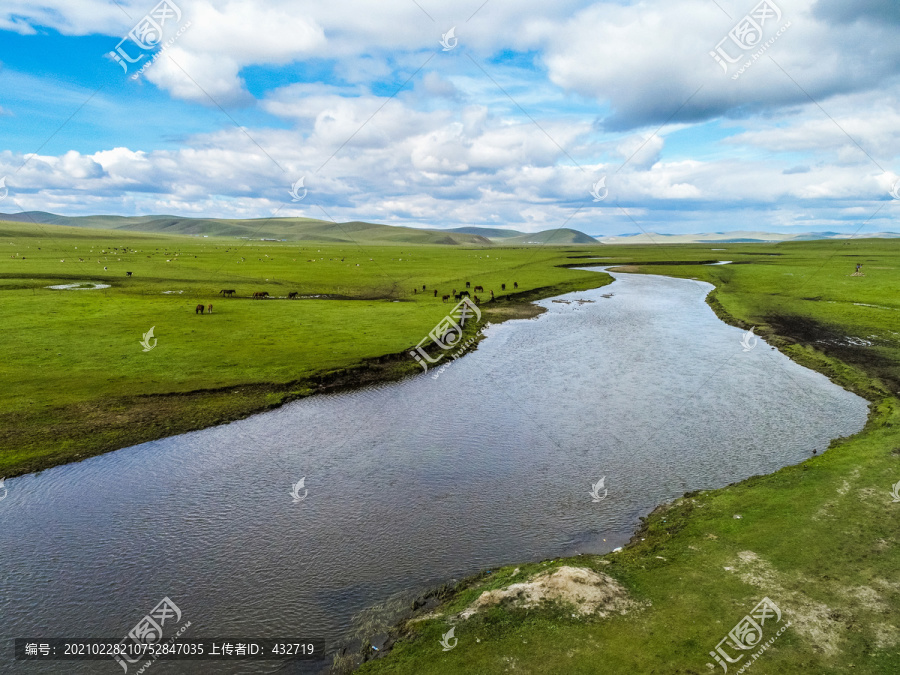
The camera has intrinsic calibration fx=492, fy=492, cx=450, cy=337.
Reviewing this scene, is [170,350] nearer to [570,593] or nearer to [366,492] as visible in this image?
[366,492]

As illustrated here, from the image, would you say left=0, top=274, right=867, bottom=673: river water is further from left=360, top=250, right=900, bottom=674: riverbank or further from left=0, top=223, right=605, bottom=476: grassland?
left=0, top=223, right=605, bottom=476: grassland

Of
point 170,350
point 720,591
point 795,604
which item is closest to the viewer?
point 795,604

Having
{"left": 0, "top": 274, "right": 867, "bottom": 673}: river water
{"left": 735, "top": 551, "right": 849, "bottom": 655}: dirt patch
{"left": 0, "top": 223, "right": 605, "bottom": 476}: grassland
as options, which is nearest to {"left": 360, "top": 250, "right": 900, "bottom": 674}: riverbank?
{"left": 735, "top": 551, "right": 849, "bottom": 655}: dirt patch

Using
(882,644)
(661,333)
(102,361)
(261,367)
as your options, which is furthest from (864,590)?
(102,361)

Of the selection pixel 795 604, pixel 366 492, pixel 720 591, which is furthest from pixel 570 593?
pixel 366 492

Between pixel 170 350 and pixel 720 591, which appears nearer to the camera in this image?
pixel 720 591

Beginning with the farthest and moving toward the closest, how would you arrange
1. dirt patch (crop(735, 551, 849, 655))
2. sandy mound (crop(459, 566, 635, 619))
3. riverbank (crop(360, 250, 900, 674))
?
sandy mound (crop(459, 566, 635, 619)) → dirt patch (crop(735, 551, 849, 655)) → riverbank (crop(360, 250, 900, 674))

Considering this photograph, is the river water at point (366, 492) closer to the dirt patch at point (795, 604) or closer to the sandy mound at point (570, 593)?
the sandy mound at point (570, 593)
